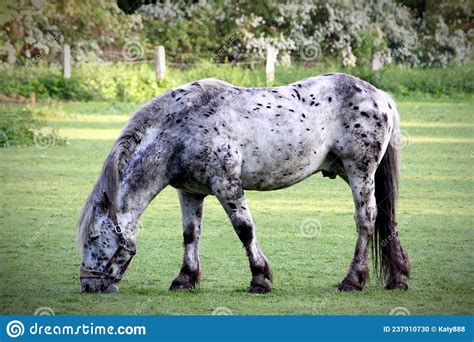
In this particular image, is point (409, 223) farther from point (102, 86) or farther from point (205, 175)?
point (102, 86)

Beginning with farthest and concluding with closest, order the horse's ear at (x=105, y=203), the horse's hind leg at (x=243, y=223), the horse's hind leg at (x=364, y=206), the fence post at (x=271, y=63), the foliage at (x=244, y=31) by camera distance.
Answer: the fence post at (x=271, y=63) → the foliage at (x=244, y=31) → the horse's hind leg at (x=364, y=206) → the horse's hind leg at (x=243, y=223) → the horse's ear at (x=105, y=203)

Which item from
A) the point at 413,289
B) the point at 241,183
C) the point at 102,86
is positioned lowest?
the point at 102,86

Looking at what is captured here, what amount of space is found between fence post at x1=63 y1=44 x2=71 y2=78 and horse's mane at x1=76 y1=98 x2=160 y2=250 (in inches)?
759

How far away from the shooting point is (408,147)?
736 inches

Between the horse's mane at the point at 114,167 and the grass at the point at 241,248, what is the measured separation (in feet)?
1.80

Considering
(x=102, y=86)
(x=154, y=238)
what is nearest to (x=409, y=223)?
(x=154, y=238)

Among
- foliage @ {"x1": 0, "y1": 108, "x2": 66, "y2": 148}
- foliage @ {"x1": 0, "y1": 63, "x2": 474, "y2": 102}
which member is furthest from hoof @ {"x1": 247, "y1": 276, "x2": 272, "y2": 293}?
foliage @ {"x1": 0, "y1": 63, "x2": 474, "y2": 102}

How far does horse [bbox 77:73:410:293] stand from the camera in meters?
7.89

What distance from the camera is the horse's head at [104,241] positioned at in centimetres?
780

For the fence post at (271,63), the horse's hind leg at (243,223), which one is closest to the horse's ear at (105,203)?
the horse's hind leg at (243,223)

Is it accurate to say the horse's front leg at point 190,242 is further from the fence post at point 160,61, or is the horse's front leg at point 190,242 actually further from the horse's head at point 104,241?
the fence post at point 160,61

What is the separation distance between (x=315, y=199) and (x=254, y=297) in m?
5.79

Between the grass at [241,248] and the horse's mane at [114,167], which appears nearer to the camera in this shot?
the horse's mane at [114,167]

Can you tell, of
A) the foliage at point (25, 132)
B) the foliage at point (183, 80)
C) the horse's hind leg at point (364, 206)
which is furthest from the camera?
the foliage at point (183, 80)
